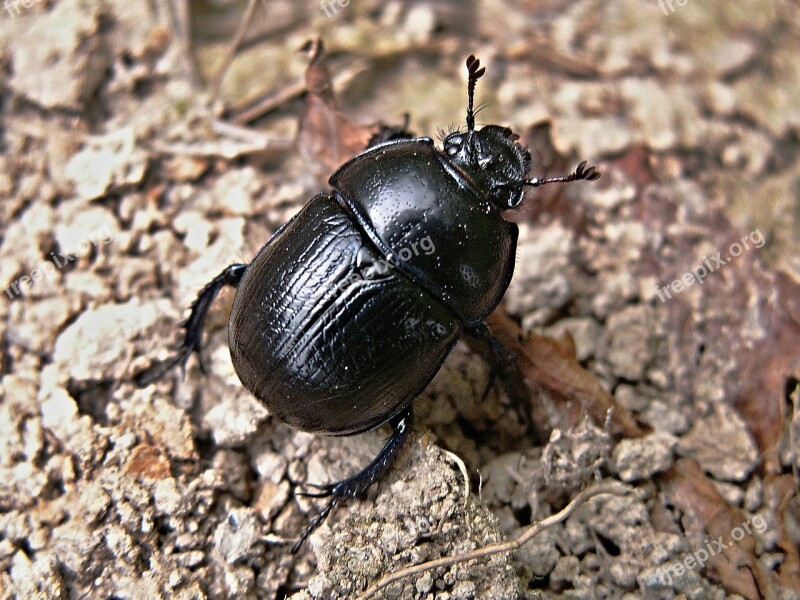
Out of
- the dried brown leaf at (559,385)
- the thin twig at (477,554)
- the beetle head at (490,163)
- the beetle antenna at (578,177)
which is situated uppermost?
the beetle head at (490,163)

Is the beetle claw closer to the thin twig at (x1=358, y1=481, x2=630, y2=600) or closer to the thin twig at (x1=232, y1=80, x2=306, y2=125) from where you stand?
the thin twig at (x1=358, y1=481, x2=630, y2=600)

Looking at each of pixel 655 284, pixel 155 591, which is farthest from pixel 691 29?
pixel 155 591

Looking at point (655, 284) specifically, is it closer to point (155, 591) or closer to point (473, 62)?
point (473, 62)

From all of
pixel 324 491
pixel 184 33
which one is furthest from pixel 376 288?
pixel 184 33

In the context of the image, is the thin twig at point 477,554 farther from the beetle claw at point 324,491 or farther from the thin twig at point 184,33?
the thin twig at point 184,33

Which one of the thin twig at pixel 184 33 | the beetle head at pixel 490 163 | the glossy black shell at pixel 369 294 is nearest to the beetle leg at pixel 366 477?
the glossy black shell at pixel 369 294

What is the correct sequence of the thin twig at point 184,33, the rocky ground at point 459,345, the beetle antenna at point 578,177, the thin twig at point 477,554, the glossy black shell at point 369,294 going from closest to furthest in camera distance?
the thin twig at point 477,554
the glossy black shell at point 369,294
the rocky ground at point 459,345
the beetle antenna at point 578,177
the thin twig at point 184,33

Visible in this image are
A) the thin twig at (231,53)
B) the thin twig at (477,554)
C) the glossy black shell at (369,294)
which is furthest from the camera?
the thin twig at (231,53)
